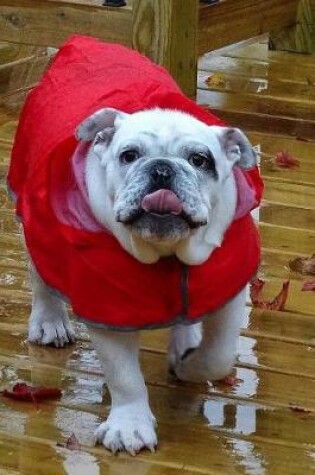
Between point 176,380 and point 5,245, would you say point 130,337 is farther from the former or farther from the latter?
point 5,245

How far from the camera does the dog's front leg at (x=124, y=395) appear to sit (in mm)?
2391

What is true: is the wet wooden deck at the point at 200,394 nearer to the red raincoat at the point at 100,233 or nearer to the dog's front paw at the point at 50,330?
the dog's front paw at the point at 50,330

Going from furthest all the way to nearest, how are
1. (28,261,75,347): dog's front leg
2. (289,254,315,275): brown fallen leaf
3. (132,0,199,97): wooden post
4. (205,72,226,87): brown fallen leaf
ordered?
(205,72,226,87): brown fallen leaf < (132,0,199,97): wooden post < (289,254,315,275): brown fallen leaf < (28,261,75,347): dog's front leg

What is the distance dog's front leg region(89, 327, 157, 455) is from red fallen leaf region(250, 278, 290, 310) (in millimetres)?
722

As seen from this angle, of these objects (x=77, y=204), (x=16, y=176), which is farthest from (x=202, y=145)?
(x=16, y=176)

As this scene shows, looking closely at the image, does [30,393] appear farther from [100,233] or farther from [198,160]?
[198,160]

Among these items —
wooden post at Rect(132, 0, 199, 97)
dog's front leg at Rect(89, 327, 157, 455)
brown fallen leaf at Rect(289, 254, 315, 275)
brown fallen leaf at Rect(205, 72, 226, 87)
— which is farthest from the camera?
brown fallen leaf at Rect(205, 72, 226, 87)

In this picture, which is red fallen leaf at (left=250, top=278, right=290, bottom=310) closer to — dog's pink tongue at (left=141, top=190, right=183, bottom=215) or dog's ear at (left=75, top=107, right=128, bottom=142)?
dog's ear at (left=75, top=107, right=128, bottom=142)

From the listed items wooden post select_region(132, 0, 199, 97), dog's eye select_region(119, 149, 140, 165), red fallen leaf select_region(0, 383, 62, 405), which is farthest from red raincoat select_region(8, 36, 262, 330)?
wooden post select_region(132, 0, 199, 97)

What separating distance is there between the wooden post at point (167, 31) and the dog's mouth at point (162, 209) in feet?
7.52

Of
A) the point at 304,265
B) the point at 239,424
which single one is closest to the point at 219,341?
the point at 239,424

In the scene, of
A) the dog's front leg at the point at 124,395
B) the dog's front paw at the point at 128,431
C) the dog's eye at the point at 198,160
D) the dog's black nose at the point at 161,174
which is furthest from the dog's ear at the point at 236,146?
the dog's front paw at the point at 128,431

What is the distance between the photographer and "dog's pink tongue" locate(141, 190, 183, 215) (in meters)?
2.16

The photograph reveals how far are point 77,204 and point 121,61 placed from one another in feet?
1.64
